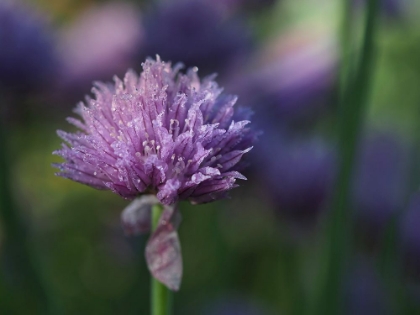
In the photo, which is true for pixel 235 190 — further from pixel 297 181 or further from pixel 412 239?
pixel 412 239

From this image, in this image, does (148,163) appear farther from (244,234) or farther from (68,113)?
(68,113)

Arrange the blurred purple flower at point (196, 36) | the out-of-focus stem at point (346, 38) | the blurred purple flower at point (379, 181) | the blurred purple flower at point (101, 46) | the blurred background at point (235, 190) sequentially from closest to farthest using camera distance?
the out-of-focus stem at point (346, 38)
the blurred background at point (235, 190)
the blurred purple flower at point (379, 181)
the blurred purple flower at point (196, 36)
the blurred purple flower at point (101, 46)

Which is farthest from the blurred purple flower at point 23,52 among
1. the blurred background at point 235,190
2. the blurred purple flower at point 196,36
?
Answer: the blurred purple flower at point 196,36

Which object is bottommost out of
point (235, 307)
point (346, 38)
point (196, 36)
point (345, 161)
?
point (235, 307)

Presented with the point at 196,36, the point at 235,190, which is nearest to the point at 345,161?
the point at 235,190

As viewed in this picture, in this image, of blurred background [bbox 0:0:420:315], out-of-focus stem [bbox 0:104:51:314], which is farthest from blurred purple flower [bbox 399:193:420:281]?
out-of-focus stem [bbox 0:104:51:314]

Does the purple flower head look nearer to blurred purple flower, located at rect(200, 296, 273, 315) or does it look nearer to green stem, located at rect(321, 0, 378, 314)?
green stem, located at rect(321, 0, 378, 314)

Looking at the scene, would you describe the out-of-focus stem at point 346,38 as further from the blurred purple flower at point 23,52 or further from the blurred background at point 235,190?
the blurred purple flower at point 23,52
